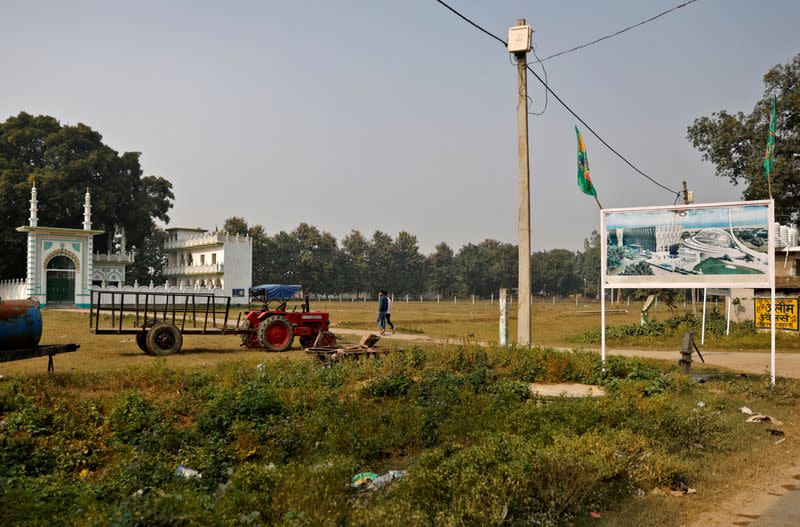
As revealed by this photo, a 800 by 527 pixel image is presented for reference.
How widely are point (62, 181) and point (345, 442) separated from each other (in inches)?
2426

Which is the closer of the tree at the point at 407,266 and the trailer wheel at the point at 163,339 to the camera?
the trailer wheel at the point at 163,339

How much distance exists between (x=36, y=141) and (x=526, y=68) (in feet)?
206

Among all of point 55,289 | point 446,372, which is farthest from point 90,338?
point 55,289

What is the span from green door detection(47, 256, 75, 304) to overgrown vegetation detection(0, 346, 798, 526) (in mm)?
45125

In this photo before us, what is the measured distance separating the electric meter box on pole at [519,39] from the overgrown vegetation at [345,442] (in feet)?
23.9

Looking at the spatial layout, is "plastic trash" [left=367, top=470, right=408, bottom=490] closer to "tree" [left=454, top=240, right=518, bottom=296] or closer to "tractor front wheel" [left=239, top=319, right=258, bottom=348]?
"tractor front wheel" [left=239, top=319, right=258, bottom=348]

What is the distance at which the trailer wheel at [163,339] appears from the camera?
16750 millimetres

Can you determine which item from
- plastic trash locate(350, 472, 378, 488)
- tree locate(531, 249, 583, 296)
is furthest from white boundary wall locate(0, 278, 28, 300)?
tree locate(531, 249, 583, 296)

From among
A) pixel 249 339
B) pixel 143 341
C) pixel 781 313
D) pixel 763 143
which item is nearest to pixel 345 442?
pixel 143 341

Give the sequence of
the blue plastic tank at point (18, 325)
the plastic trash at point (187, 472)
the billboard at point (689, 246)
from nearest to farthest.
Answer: the plastic trash at point (187, 472) < the blue plastic tank at point (18, 325) < the billboard at point (689, 246)

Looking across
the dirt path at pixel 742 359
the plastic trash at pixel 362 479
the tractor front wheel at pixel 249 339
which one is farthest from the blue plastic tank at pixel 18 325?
the dirt path at pixel 742 359

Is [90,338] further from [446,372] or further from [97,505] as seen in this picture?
[97,505]

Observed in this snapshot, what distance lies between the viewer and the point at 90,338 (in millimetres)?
21469

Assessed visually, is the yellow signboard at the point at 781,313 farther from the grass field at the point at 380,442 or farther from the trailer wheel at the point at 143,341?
the trailer wheel at the point at 143,341
